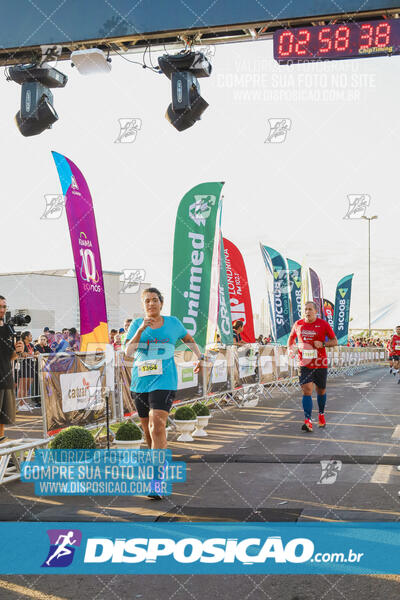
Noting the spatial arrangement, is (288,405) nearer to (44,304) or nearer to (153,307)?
(153,307)

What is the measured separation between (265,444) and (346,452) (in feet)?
4.14

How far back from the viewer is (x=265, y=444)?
8.69 meters

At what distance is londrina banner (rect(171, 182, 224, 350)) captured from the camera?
11258 mm

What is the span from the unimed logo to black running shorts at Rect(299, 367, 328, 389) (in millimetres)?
5897

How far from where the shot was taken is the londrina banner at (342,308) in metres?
32.0

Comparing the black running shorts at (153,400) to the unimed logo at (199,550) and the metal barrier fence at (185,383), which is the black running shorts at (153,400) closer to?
the metal barrier fence at (185,383)

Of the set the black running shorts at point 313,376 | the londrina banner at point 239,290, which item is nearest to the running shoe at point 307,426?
the black running shorts at point 313,376

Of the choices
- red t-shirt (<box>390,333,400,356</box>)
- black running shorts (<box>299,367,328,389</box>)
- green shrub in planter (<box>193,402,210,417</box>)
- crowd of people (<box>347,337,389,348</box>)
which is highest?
black running shorts (<box>299,367,328,389</box>)

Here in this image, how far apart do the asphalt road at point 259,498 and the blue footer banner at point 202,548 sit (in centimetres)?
14

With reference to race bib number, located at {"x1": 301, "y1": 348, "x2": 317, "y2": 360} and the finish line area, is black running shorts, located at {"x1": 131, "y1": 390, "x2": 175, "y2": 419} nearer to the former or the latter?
the finish line area

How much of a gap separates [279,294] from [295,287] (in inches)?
69.5

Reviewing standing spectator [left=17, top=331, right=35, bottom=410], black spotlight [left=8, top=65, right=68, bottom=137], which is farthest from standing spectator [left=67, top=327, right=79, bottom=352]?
black spotlight [left=8, top=65, right=68, bottom=137]

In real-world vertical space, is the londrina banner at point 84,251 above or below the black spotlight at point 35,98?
below

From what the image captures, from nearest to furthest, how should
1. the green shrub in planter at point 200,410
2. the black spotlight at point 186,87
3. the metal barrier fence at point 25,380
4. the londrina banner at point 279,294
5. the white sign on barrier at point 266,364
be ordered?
the black spotlight at point 186,87, the green shrub in planter at point 200,410, the metal barrier fence at point 25,380, the white sign on barrier at point 266,364, the londrina banner at point 279,294
